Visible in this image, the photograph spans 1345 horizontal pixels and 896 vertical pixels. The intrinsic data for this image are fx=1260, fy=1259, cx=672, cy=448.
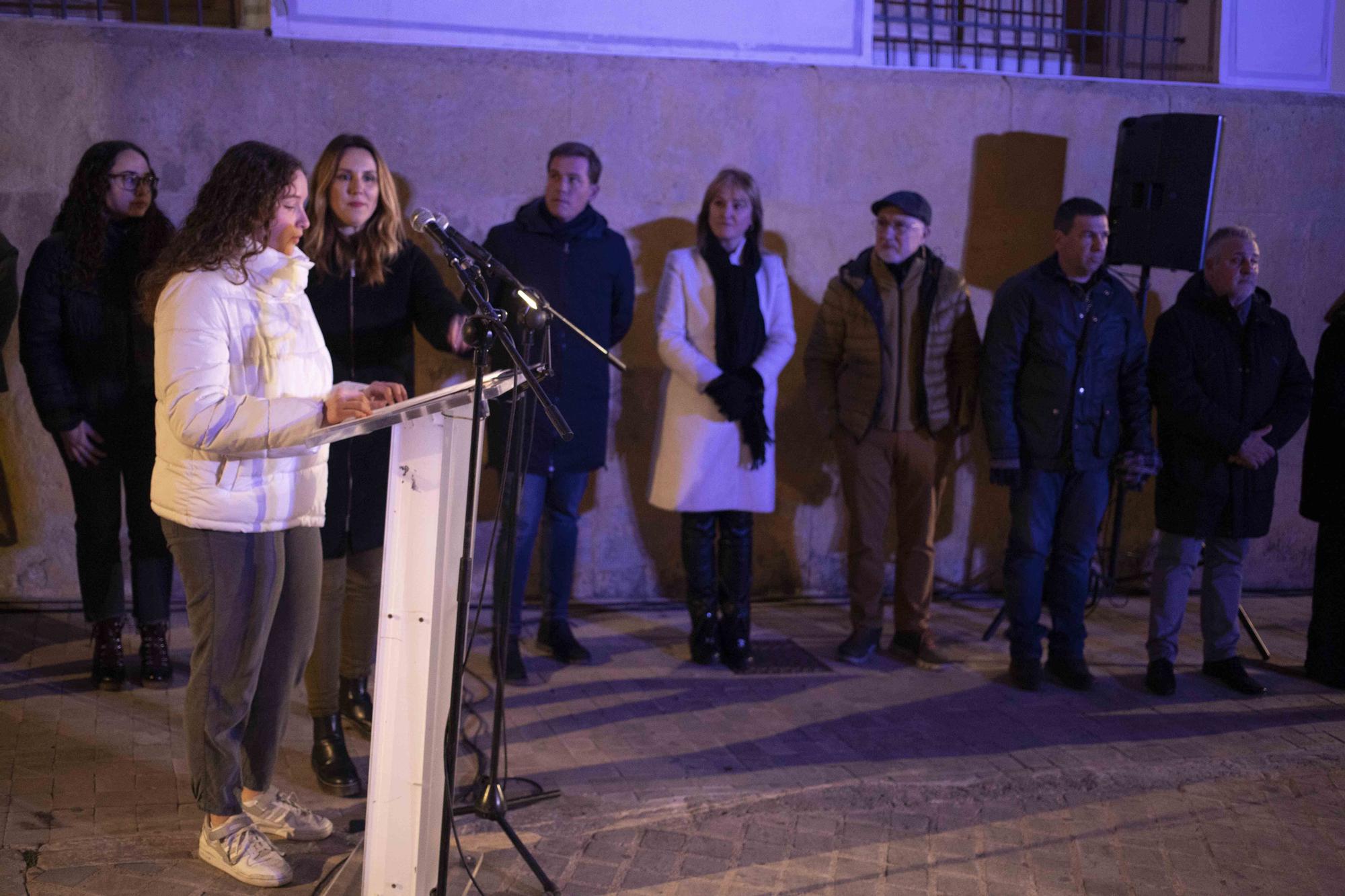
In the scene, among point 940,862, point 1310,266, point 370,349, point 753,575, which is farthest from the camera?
point 1310,266

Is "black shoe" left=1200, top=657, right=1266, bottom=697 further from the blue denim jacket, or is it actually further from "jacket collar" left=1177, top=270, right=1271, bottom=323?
"jacket collar" left=1177, top=270, right=1271, bottom=323

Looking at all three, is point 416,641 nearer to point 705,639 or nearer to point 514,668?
point 514,668

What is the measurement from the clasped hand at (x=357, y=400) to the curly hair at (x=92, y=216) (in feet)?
7.16

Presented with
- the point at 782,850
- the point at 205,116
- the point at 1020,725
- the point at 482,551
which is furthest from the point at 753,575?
the point at 205,116

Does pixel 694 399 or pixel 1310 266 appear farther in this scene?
pixel 1310 266

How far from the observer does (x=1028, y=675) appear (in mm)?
5770

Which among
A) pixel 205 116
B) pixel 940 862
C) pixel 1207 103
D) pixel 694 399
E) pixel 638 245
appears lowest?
pixel 940 862

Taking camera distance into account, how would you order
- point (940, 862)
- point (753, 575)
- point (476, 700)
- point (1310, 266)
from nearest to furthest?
point (940, 862), point (476, 700), point (753, 575), point (1310, 266)

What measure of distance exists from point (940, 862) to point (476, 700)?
2.09 metres

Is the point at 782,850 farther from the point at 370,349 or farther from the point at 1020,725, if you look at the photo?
the point at 370,349

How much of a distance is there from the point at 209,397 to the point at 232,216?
0.53 metres

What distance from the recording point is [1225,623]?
590 cm

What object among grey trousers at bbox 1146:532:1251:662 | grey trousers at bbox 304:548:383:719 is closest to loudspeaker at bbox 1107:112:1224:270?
grey trousers at bbox 1146:532:1251:662

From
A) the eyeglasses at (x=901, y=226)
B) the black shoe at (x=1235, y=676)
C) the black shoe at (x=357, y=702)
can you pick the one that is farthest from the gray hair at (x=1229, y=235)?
the black shoe at (x=357, y=702)
